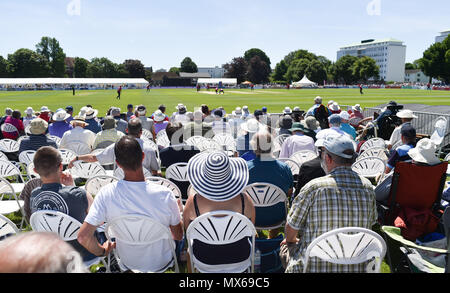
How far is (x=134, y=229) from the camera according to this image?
8.96 feet

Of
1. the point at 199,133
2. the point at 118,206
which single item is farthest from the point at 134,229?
the point at 199,133

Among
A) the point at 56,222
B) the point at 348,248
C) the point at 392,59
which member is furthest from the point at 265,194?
the point at 392,59

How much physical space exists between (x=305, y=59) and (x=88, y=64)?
87689 millimetres

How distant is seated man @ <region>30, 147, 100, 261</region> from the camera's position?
3057 mm

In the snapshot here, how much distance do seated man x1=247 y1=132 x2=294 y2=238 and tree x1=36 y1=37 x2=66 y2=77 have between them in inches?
5369

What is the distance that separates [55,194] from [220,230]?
1.63m

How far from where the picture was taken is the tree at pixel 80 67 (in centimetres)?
13238

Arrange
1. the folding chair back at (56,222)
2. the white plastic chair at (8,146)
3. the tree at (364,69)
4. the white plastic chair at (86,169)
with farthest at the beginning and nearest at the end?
the tree at (364,69), the white plastic chair at (8,146), the white plastic chair at (86,169), the folding chair back at (56,222)

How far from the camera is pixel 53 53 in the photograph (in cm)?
12519

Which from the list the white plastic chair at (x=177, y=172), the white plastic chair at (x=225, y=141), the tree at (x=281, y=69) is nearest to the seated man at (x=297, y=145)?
the white plastic chair at (x=225, y=141)

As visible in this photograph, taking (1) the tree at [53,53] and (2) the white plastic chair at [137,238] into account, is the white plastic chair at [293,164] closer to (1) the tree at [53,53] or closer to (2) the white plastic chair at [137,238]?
(2) the white plastic chair at [137,238]

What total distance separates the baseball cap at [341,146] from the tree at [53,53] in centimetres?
13770

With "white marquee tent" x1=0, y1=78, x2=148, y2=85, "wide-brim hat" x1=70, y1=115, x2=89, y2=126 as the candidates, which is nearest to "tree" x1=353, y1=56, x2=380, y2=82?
"white marquee tent" x1=0, y1=78, x2=148, y2=85
